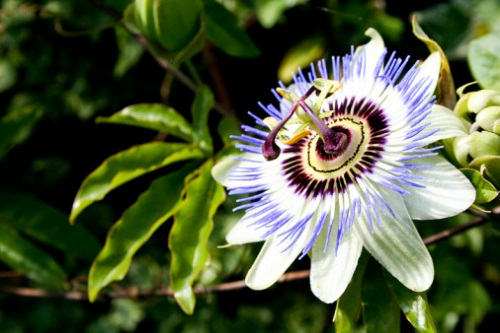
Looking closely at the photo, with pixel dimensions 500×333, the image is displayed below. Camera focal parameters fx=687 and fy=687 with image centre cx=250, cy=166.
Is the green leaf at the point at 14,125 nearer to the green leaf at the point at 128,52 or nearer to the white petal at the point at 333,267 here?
the green leaf at the point at 128,52

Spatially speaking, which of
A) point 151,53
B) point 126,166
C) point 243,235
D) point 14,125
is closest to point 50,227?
point 14,125

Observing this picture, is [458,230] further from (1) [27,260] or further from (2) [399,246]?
(1) [27,260]

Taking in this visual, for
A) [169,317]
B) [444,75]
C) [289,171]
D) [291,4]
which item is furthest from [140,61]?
[444,75]

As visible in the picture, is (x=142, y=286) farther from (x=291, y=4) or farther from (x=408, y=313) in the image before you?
(x=408, y=313)

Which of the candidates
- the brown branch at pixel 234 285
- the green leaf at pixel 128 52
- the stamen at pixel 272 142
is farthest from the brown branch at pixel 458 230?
the green leaf at pixel 128 52

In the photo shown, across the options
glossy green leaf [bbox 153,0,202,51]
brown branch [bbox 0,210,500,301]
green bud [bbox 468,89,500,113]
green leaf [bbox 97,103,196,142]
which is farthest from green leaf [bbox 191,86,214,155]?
green bud [bbox 468,89,500,113]

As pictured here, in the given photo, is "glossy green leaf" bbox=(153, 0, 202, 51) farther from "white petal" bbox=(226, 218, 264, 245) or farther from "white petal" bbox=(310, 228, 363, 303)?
"white petal" bbox=(310, 228, 363, 303)
